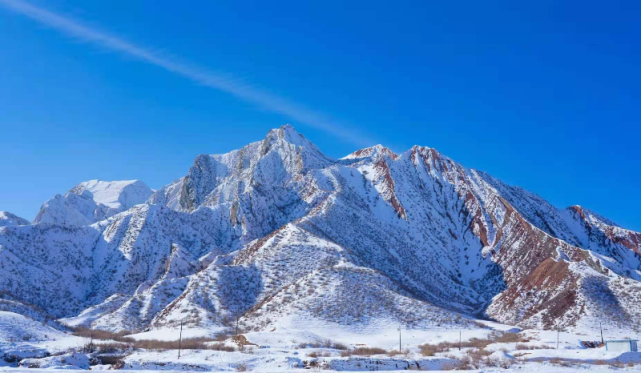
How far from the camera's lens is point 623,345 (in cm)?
4616

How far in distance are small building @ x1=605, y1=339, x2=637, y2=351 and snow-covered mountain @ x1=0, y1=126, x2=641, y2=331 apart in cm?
3352

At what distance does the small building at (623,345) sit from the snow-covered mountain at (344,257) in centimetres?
3352

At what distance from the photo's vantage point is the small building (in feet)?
149

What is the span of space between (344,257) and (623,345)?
60.3m

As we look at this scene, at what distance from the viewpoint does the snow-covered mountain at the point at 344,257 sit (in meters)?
87.3

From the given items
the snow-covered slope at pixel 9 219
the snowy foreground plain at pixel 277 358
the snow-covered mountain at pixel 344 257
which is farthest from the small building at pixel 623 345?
the snow-covered slope at pixel 9 219

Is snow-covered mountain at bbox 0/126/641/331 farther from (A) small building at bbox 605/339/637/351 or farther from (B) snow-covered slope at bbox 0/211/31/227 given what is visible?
(B) snow-covered slope at bbox 0/211/31/227

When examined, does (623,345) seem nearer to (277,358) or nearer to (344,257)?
(277,358)

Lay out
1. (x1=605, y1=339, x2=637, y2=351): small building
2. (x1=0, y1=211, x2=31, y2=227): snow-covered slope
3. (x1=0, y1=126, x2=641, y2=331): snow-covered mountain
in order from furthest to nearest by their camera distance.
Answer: (x1=0, y1=211, x2=31, y2=227): snow-covered slope, (x1=0, y1=126, x2=641, y2=331): snow-covered mountain, (x1=605, y1=339, x2=637, y2=351): small building

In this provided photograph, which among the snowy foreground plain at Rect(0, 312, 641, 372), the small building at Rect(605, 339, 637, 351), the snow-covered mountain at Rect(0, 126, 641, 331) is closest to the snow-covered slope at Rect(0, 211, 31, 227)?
the snow-covered mountain at Rect(0, 126, 641, 331)

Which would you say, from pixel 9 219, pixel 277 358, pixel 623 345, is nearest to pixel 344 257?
pixel 623 345

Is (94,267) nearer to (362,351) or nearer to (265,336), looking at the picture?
(265,336)

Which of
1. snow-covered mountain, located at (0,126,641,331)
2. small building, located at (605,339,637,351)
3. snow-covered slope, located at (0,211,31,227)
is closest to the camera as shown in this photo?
small building, located at (605,339,637,351)

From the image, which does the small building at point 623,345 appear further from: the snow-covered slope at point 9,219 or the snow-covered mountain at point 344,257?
the snow-covered slope at point 9,219
